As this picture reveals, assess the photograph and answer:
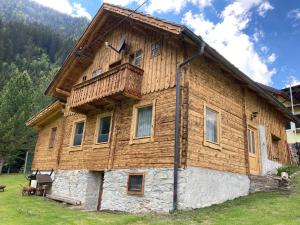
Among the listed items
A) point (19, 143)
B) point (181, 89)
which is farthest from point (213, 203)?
point (19, 143)

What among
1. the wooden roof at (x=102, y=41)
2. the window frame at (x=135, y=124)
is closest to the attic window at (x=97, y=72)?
the wooden roof at (x=102, y=41)

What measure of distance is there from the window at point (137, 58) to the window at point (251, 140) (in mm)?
6555

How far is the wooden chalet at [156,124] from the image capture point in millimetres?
10664

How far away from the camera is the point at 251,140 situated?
15.2m

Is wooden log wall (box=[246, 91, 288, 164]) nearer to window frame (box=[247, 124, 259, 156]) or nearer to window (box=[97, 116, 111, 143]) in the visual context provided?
window frame (box=[247, 124, 259, 156])

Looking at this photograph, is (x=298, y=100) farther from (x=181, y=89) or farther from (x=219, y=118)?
(x=181, y=89)

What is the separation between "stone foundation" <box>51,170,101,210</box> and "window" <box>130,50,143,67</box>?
574cm

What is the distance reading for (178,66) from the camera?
37.1 feet

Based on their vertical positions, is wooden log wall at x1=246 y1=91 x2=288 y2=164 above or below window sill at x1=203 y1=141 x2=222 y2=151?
above

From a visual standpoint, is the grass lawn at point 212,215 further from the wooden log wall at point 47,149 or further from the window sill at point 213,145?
the wooden log wall at point 47,149

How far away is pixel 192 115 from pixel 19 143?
90.9 feet

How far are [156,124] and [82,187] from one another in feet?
18.1

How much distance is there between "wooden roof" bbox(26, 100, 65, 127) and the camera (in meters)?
18.8

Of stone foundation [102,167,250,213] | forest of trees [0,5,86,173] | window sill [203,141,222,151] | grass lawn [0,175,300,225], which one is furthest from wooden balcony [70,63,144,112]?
forest of trees [0,5,86,173]
